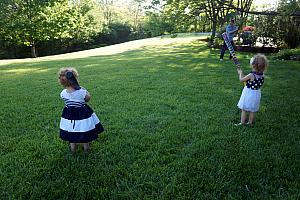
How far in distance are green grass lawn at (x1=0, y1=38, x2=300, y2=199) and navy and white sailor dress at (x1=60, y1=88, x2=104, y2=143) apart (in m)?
0.23

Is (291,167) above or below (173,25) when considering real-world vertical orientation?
below

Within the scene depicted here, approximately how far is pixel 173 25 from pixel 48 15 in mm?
15661

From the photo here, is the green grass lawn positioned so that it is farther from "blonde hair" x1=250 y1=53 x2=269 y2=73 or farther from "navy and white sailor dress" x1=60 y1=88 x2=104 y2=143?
"blonde hair" x1=250 y1=53 x2=269 y2=73

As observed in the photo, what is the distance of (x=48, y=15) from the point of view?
21.7 meters

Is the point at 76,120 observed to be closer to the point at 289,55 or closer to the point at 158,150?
the point at 158,150

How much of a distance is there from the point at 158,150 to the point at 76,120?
1006mm

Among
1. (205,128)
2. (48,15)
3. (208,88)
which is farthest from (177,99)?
(48,15)

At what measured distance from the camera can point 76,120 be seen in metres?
2.95

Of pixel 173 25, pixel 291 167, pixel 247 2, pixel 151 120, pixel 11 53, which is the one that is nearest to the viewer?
pixel 291 167

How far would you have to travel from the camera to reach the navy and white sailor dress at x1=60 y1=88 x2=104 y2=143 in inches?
116

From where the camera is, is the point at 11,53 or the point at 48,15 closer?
the point at 48,15

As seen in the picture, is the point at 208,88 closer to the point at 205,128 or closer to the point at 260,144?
the point at 205,128

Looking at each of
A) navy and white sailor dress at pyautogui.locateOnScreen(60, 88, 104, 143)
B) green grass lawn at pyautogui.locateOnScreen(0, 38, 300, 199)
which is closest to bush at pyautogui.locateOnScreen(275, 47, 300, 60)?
green grass lawn at pyautogui.locateOnScreen(0, 38, 300, 199)

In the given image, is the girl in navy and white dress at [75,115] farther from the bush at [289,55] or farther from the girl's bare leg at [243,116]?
the bush at [289,55]
